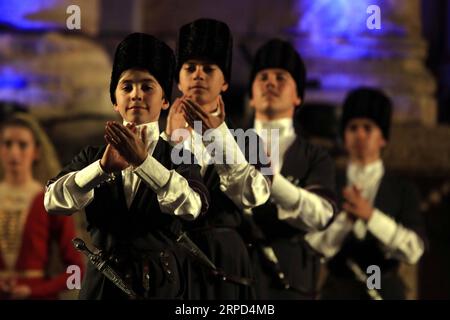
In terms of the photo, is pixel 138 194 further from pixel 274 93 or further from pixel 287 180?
pixel 274 93

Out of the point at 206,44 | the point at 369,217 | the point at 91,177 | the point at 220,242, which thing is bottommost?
the point at 220,242

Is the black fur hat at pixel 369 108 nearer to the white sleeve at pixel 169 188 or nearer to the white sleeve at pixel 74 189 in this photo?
the white sleeve at pixel 169 188

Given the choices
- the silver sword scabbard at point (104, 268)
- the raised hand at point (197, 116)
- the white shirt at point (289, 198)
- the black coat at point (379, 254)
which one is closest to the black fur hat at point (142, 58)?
the raised hand at point (197, 116)

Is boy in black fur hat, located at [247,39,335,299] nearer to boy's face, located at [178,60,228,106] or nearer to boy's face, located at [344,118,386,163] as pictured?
boy's face, located at [178,60,228,106]

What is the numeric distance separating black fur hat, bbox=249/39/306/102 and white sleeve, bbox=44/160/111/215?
1639 mm

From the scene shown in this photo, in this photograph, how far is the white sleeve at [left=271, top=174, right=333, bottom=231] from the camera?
754 centimetres

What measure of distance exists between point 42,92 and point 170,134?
12.1 ft

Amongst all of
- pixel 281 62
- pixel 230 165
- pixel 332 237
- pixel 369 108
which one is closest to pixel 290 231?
pixel 281 62

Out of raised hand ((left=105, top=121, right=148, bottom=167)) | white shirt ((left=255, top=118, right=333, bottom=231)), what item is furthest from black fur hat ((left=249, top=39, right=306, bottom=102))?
raised hand ((left=105, top=121, right=148, bottom=167))

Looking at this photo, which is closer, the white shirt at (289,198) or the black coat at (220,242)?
the black coat at (220,242)

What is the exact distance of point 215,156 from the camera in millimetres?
6883

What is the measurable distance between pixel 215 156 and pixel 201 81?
0.29m

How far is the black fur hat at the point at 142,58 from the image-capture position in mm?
6609

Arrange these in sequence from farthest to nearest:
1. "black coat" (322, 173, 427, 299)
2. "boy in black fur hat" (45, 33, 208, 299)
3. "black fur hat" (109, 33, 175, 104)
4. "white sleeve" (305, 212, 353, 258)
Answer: "black coat" (322, 173, 427, 299) < "white sleeve" (305, 212, 353, 258) < "black fur hat" (109, 33, 175, 104) < "boy in black fur hat" (45, 33, 208, 299)
